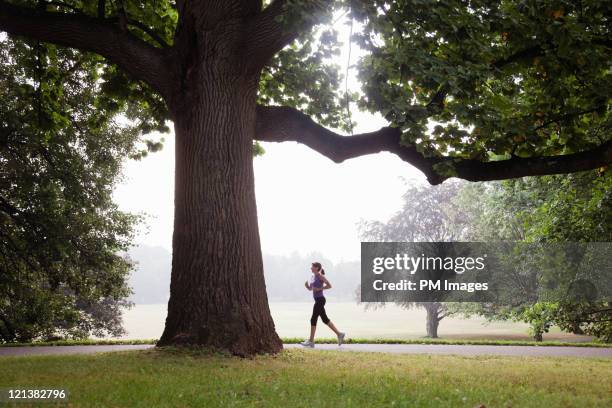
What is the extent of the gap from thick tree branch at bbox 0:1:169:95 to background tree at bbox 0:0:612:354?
0.07 ft

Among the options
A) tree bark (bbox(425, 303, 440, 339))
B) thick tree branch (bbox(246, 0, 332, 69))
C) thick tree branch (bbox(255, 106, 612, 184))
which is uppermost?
thick tree branch (bbox(246, 0, 332, 69))

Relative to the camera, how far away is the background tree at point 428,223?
132 feet

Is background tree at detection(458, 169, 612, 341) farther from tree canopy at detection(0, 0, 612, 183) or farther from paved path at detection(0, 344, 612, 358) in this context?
tree canopy at detection(0, 0, 612, 183)

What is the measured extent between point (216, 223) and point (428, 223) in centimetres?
3342

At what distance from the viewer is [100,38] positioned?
10688 mm

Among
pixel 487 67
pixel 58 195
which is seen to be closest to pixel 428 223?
pixel 58 195

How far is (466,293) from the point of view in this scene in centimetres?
3550

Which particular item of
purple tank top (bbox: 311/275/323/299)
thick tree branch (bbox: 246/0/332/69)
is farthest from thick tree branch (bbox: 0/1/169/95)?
purple tank top (bbox: 311/275/323/299)

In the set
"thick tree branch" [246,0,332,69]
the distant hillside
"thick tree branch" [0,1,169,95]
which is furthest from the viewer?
the distant hillside

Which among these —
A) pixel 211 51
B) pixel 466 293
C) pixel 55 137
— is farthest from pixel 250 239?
pixel 466 293

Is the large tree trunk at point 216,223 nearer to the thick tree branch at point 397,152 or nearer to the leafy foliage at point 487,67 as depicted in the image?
the thick tree branch at point 397,152

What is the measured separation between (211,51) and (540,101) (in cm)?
660

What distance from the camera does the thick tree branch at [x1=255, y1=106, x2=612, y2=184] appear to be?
1093 centimetres

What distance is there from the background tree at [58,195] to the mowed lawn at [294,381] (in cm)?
852
